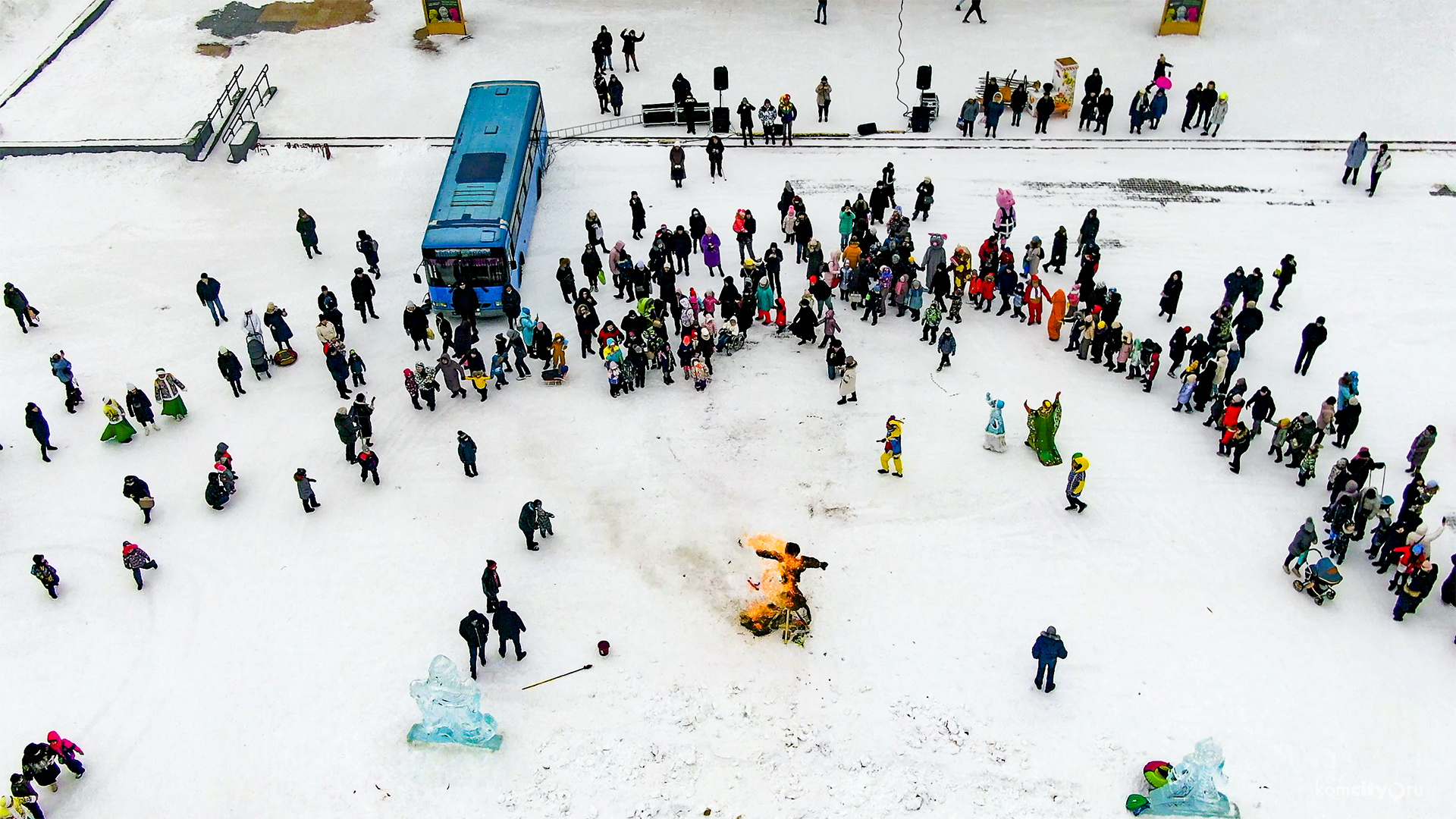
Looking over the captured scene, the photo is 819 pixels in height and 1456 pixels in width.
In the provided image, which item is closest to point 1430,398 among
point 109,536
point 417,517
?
point 417,517

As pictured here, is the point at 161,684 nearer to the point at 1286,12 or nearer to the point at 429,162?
the point at 429,162

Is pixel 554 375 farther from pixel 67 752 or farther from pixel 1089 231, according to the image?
pixel 1089 231

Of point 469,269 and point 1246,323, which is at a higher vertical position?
point 469,269

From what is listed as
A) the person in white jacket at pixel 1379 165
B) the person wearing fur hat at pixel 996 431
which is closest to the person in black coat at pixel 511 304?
the person wearing fur hat at pixel 996 431

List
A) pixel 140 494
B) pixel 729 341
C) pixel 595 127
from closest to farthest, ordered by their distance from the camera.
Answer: pixel 140 494, pixel 729 341, pixel 595 127

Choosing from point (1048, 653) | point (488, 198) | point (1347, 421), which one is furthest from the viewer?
point (488, 198)

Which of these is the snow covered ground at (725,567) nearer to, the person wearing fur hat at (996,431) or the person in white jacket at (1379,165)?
the person wearing fur hat at (996,431)

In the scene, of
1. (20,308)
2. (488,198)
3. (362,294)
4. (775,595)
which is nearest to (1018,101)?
(488,198)
